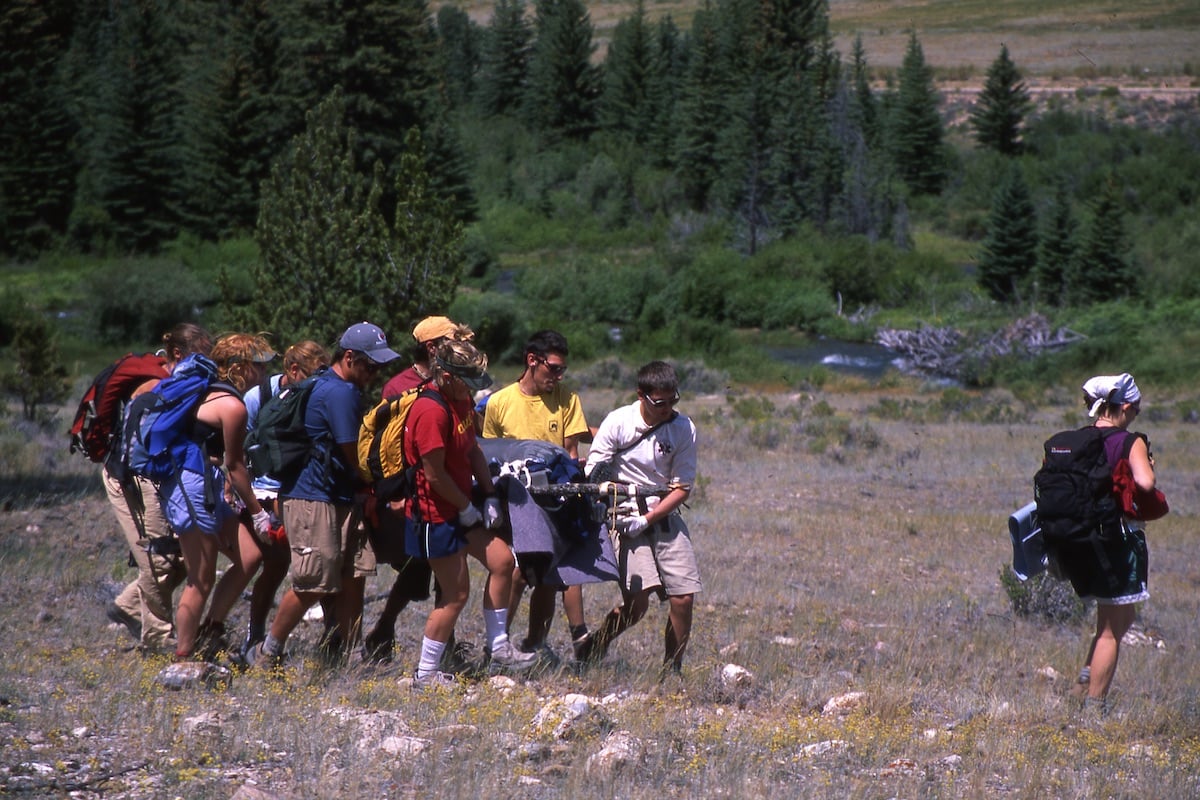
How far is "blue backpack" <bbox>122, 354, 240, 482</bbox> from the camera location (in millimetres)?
5320

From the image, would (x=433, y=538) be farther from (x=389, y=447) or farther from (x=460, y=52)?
(x=460, y=52)

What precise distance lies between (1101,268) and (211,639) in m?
41.2

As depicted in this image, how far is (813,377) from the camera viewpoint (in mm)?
32906

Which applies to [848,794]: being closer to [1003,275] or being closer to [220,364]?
[220,364]

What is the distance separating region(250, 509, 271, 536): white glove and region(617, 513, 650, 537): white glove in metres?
1.52

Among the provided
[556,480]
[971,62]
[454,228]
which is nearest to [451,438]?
[556,480]

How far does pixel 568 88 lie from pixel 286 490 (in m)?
70.7

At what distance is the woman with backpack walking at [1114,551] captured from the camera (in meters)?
5.58

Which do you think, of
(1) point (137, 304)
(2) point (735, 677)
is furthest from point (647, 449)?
(1) point (137, 304)

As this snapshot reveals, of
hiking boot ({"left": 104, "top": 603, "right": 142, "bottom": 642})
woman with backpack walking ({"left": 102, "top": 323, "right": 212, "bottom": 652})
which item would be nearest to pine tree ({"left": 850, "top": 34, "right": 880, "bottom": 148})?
hiking boot ({"left": 104, "top": 603, "right": 142, "bottom": 642})

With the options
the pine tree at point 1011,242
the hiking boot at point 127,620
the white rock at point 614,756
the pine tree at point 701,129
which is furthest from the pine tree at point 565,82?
the white rock at point 614,756

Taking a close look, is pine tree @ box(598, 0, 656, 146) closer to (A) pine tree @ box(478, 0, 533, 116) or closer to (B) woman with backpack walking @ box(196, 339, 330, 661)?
(A) pine tree @ box(478, 0, 533, 116)

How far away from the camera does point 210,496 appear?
536 cm

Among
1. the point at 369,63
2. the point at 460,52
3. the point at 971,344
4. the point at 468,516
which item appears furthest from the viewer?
the point at 460,52
